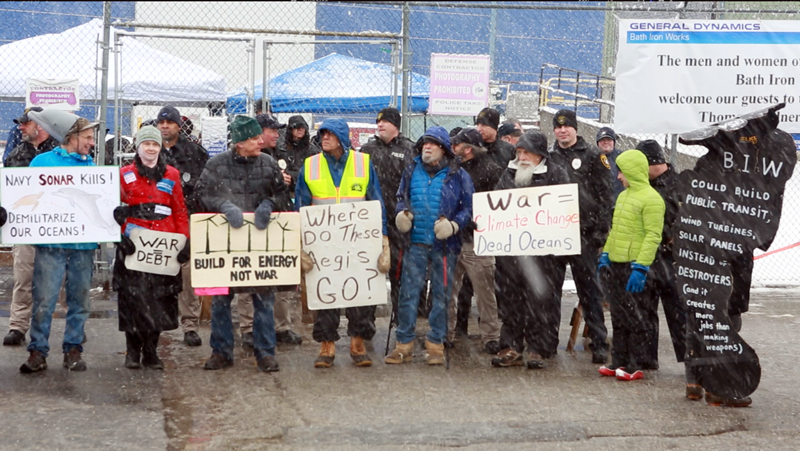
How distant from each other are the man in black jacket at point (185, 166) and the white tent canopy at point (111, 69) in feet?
23.1

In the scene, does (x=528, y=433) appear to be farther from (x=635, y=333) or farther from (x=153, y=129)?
(x=153, y=129)

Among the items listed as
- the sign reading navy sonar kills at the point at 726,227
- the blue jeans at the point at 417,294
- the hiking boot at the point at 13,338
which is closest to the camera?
the sign reading navy sonar kills at the point at 726,227

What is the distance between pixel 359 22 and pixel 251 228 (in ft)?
65.2

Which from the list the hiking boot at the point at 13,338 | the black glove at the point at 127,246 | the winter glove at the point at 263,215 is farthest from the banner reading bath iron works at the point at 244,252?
the hiking boot at the point at 13,338

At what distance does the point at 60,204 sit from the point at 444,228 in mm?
2834

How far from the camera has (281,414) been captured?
19.2 ft

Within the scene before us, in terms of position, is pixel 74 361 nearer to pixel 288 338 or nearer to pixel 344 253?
pixel 288 338

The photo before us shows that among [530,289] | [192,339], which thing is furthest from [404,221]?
[192,339]

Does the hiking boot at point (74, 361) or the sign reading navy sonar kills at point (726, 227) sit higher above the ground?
the sign reading navy sonar kills at point (726, 227)

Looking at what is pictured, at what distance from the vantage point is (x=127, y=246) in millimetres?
6902

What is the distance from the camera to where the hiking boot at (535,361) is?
7.32 m

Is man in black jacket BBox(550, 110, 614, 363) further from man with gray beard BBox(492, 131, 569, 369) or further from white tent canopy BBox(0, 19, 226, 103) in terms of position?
white tent canopy BBox(0, 19, 226, 103)

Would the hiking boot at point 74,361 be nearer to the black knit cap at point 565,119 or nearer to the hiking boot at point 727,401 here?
the black knit cap at point 565,119

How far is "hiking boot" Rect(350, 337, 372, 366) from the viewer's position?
23.9ft
